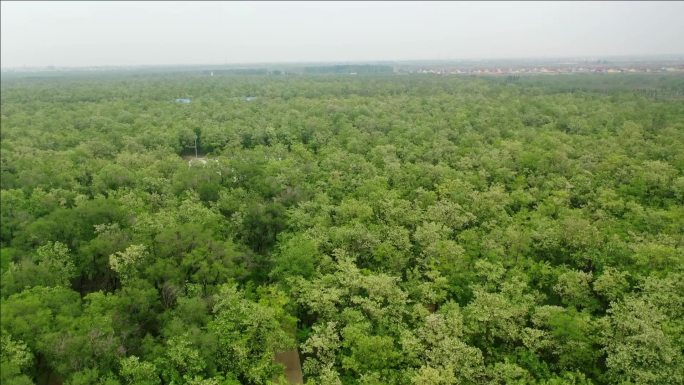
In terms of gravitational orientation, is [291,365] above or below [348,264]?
below

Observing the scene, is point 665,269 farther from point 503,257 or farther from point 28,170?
point 28,170

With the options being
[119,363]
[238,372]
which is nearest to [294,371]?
[238,372]

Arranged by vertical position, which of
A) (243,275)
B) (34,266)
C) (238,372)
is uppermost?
(34,266)

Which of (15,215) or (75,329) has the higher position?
(15,215)

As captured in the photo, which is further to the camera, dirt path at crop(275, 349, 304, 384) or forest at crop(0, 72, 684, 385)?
dirt path at crop(275, 349, 304, 384)

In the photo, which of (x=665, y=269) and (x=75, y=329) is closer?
(x=75, y=329)

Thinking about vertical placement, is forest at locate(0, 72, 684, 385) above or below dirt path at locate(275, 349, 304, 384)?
above

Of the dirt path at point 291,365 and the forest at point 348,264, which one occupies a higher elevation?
the forest at point 348,264

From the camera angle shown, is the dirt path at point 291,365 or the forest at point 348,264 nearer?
the forest at point 348,264
